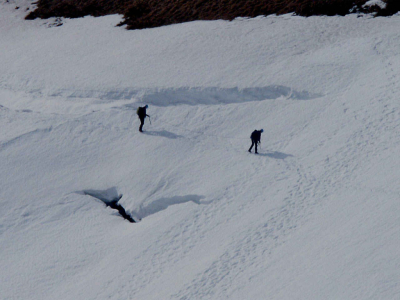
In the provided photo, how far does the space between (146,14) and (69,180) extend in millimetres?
17944

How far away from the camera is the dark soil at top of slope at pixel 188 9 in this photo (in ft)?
90.5

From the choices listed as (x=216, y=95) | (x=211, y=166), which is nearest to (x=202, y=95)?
(x=216, y=95)

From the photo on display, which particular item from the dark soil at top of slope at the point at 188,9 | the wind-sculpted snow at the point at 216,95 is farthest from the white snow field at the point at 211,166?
the dark soil at top of slope at the point at 188,9

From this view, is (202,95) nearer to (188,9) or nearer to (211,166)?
(211,166)

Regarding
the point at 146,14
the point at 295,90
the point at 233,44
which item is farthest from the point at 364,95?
the point at 146,14

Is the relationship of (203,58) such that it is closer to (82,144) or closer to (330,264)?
(82,144)

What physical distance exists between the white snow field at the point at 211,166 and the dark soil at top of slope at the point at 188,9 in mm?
1195

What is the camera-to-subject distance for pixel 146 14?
32281mm

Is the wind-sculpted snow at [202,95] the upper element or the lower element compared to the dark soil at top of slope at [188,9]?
lower

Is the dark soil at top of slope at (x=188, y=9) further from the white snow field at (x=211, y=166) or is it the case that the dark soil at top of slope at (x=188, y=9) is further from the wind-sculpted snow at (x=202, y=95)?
the wind-sculpted snow at (x=202, y=95)

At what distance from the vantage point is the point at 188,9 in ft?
103

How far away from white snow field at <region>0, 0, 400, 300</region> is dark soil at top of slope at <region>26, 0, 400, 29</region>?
1195mm

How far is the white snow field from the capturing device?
13586 mm

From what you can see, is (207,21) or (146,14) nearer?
(207,21)
